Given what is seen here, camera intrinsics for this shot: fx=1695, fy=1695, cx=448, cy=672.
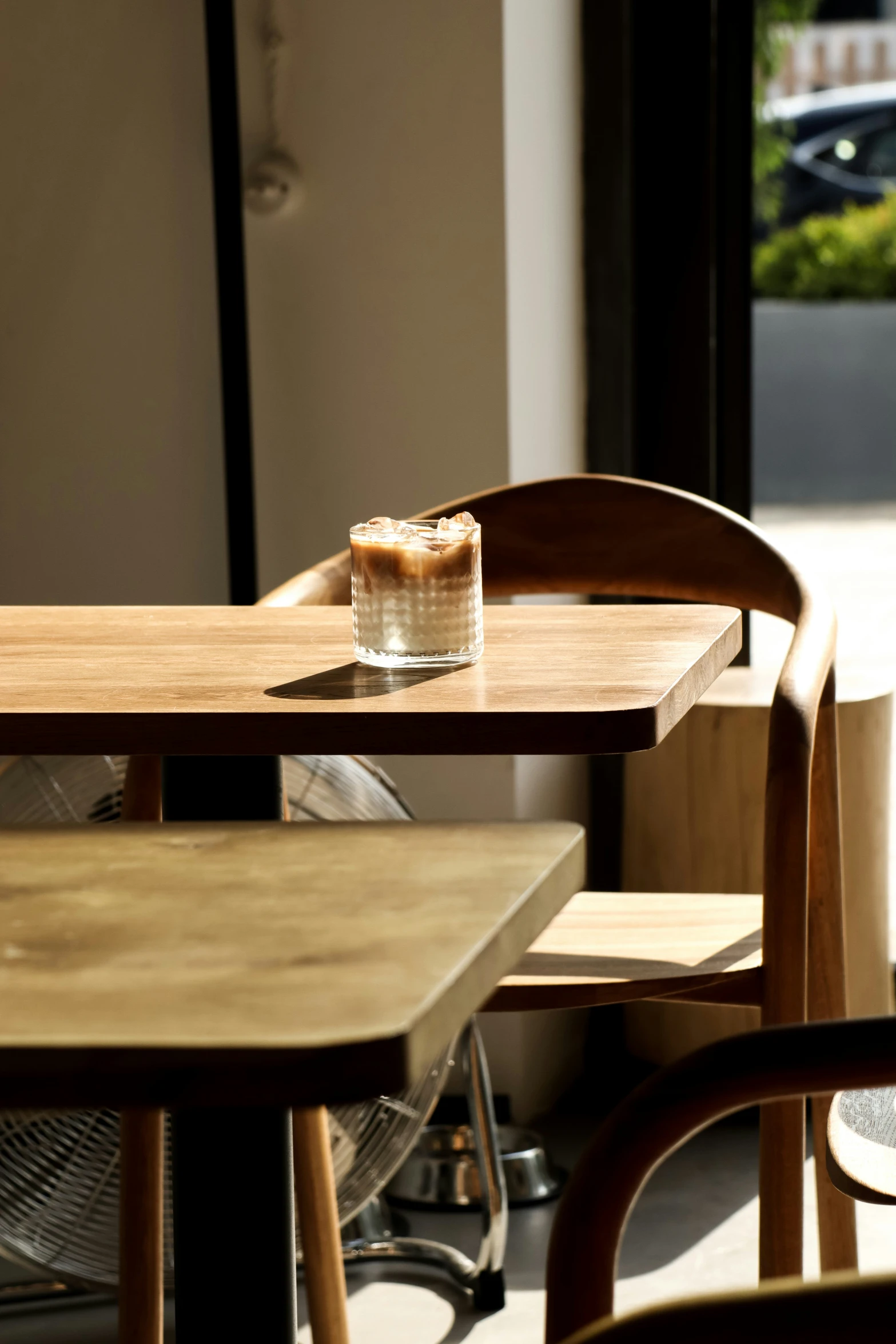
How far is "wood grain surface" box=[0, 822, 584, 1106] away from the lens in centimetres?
41

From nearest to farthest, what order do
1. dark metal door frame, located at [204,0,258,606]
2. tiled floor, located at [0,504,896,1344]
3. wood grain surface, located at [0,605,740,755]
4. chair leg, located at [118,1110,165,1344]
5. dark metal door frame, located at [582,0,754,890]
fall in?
wood grain surface, located at [0,605,740,755], chair leg, located at [118,1110,165,1344], tiled floor, located at [0,504,896,1344], dark metal door frame, located at [204,0,258,606], dark metal door frame, located at [582,0,754,890]

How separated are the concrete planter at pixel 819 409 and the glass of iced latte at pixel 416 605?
1522mm

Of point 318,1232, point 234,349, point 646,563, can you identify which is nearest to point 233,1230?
point 318,1232

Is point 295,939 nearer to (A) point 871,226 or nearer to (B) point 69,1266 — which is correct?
(B) point 69,1266

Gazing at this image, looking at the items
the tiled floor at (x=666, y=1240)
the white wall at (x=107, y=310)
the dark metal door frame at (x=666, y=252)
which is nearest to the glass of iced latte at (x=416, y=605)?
the tiled floor at (x=666, y=1240)

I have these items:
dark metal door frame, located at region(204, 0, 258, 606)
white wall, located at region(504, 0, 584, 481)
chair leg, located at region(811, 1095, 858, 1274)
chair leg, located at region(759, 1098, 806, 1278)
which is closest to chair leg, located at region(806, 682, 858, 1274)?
chair leg, located at region(811, 1095, 858, 1274)

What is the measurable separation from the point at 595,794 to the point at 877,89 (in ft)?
3.46

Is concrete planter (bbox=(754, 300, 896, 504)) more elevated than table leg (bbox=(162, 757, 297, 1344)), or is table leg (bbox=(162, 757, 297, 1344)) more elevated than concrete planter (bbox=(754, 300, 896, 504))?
concrete planter (bbox=(754, 300, 896, 504))

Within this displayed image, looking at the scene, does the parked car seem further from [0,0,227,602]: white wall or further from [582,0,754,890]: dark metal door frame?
[0,0,227,602]: white wall

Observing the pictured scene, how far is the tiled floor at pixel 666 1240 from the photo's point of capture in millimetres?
1781

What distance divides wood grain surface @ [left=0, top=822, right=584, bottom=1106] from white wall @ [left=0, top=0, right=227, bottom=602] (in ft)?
5.58

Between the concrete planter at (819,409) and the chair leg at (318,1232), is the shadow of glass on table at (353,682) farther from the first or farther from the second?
the concrete planter at (819,409)

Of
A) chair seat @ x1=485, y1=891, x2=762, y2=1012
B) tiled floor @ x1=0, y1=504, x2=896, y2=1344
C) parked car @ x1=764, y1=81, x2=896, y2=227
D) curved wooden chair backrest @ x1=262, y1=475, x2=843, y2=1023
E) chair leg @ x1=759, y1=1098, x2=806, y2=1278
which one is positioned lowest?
tiled floor @ x1=0, y1=504, x2=896, y2=1344

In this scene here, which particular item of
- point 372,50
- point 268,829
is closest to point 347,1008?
point 268,829
